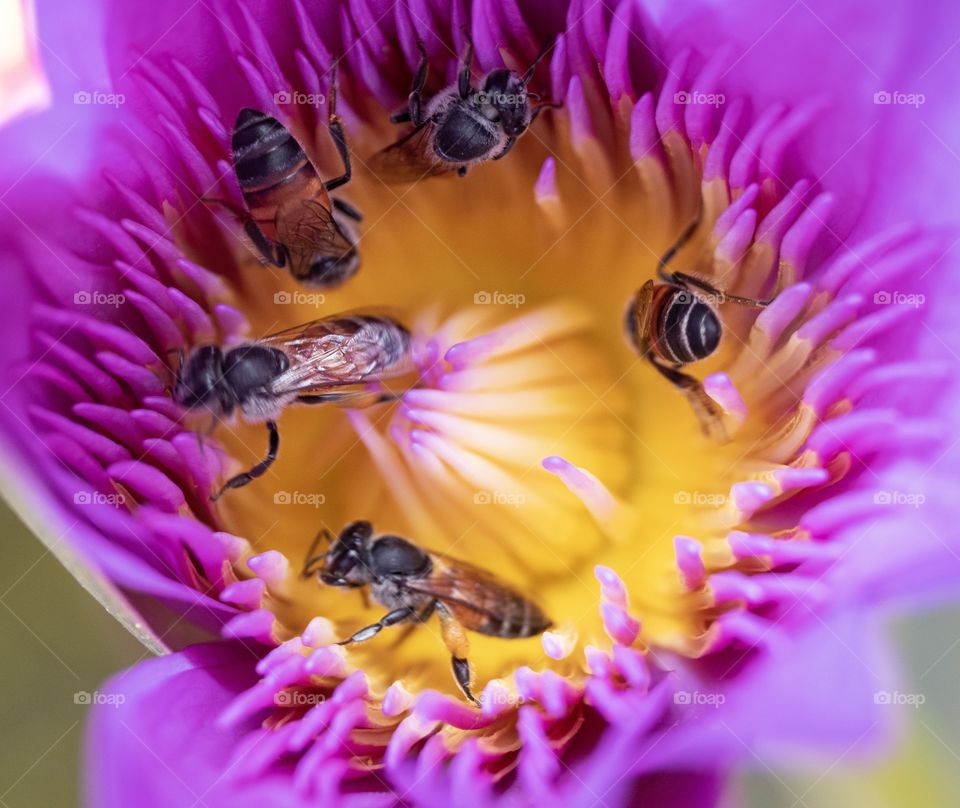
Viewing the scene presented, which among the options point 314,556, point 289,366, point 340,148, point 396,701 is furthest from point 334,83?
point 396,701

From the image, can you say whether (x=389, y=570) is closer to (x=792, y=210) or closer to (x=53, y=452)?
(x=53, y=452)

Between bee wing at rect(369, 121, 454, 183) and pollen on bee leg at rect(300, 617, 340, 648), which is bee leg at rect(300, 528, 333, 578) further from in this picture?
bee wing at rect(369, 121, 454, 183)

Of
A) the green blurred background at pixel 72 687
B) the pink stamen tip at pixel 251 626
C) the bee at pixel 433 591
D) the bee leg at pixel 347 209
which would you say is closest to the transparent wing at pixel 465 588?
the bee at pixel 433 591

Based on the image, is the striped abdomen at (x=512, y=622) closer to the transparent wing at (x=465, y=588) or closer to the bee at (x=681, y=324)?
the transparent wing at (x=465, y=588)

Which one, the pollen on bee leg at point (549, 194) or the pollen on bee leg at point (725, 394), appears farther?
the pollen on bee leg at point (549, 194)

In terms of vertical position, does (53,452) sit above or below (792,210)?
above

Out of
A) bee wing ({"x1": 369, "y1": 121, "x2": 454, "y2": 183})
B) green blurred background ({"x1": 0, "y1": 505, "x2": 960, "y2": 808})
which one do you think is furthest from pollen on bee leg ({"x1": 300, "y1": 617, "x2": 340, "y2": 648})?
bee wing ({"x1": 369, "y1": 121, "x2": 454, "y2": 183})

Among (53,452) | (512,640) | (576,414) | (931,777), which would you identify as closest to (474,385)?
(576,414)
